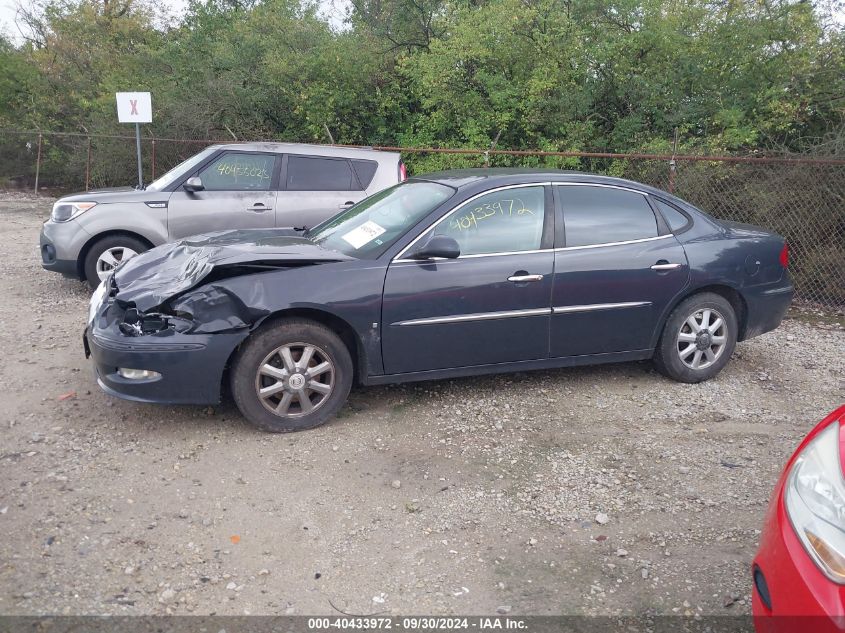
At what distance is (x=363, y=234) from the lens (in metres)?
5.06

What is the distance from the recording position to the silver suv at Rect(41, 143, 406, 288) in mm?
7652

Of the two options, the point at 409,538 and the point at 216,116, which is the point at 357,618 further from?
the point at 216,116

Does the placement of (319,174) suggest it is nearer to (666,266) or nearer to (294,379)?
(294,379)

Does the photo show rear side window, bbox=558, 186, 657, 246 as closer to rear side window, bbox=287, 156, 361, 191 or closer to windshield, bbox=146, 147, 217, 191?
rear side window, bbox=287, 156, 361, 191

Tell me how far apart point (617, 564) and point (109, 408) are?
3.36m

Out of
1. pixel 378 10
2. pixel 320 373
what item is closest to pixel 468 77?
pixel 378 10

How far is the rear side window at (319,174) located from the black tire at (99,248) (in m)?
1.79

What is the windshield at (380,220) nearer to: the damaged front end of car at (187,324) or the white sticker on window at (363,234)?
the white sticker on window at (363,234)

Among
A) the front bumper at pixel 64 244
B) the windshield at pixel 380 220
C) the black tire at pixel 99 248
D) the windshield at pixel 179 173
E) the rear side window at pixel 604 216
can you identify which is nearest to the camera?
the windshield at pixel 380 220

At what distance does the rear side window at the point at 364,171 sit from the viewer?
26.7 ft

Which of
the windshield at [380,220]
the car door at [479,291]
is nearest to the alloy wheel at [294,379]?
the car door at [479,291]

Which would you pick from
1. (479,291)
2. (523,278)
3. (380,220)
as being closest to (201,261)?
(380,220)

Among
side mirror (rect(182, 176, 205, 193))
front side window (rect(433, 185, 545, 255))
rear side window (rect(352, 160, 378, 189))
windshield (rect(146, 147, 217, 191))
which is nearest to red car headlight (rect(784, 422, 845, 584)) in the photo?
front side window (rect(433, 185, 545, 255))

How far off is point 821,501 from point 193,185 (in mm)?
6861
